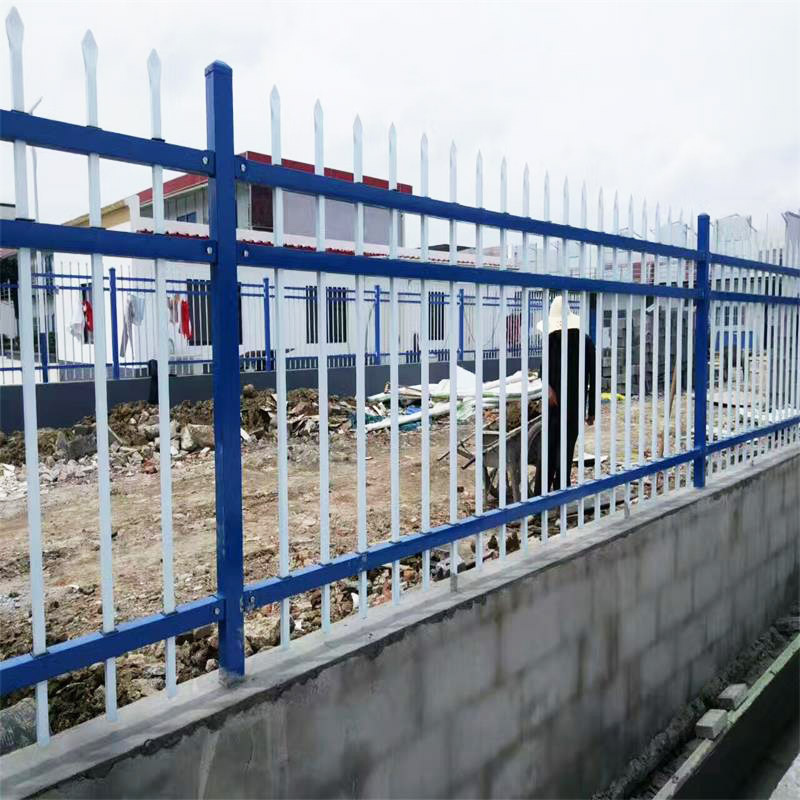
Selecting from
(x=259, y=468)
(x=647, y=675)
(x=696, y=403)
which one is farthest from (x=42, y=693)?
(x=259, y=468)

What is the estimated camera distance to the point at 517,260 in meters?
3.06

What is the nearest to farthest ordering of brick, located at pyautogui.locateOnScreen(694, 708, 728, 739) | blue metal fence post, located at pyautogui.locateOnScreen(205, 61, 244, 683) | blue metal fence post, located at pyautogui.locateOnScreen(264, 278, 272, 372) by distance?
blue metal fence post, located at pyautogui.locateOnScreen(205, 61, 244, 683)
brick, located at pyautogui.locateOnScreen(694, 708, 728, 739)
blue metal fence post, located at pyautogui.locateOnScreen(264, 278, 272, 372)

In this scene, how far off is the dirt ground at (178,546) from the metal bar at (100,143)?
1.85 m

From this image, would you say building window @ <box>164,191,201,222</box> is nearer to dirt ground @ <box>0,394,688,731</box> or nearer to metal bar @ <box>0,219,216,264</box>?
dirt ground @ <box>0,394,688,731</box>

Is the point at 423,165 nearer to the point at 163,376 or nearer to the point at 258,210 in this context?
the point at 163,376

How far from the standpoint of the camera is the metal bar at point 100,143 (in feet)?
5.21

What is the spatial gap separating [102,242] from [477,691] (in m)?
2.05

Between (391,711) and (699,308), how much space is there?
3.19 meters

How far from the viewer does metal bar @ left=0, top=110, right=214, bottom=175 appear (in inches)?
62.6

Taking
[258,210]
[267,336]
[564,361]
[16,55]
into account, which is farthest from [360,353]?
[267,336]

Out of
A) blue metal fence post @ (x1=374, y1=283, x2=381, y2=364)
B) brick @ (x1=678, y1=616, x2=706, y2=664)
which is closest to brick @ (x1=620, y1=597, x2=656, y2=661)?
brick @ (x1=678, y1=616, x2=706, y2=664)

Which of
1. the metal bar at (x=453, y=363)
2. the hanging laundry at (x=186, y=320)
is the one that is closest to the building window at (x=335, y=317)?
the hanging laundry at (x=186, y=320)

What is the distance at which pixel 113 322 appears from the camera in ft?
37.8

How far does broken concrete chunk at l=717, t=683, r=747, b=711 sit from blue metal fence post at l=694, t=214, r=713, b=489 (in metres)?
1.27
